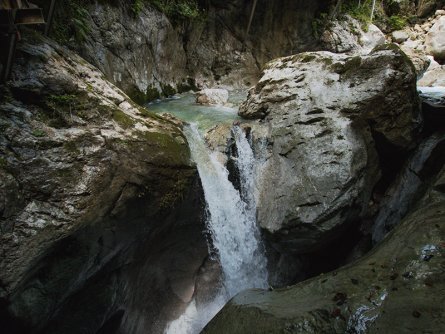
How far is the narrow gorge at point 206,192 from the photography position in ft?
11.7

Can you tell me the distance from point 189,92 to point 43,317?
34.3ft

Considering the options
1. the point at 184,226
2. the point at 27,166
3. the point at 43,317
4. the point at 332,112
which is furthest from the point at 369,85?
the point at 43,317

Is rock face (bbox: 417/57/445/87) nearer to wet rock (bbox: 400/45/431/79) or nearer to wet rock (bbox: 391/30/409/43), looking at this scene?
wet rock (bbox: 400/45/431/79)

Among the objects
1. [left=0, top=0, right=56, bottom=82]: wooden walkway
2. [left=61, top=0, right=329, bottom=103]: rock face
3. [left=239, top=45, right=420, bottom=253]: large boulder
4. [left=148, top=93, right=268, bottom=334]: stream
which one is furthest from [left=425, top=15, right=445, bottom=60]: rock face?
[left=0, top=0, right=56, bottom=82]: wooden walkway

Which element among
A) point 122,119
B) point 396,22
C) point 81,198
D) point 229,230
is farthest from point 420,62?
point 81,198

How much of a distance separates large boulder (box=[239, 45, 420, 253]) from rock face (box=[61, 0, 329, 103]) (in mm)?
4997

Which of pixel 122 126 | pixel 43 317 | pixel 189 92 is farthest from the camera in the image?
pixel 189 92

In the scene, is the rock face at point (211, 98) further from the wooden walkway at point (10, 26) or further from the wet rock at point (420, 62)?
the wet rock at point (420, 62)

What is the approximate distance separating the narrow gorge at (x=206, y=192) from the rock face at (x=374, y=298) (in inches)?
0.7

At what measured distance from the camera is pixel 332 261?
7176 mm

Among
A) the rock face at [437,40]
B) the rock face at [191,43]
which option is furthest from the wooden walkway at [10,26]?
the rock face at [437,40]

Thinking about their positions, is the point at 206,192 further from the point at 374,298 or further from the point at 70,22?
the point at 70,22

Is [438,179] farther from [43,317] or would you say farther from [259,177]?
[43,317]

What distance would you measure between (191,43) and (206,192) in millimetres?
9329
